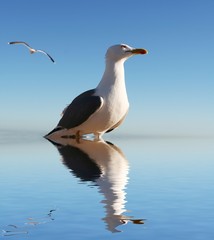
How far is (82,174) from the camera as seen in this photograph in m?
7.75

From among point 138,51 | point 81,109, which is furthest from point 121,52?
point 81,109

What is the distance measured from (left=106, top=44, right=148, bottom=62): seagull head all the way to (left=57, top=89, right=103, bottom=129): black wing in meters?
1.39

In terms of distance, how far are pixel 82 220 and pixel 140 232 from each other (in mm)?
651

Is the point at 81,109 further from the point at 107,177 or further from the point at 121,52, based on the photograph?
the point at 107,177

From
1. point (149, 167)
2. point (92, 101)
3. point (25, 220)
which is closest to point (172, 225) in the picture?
point (25, 220)

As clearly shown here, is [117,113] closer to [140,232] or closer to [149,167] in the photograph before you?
[149,167]

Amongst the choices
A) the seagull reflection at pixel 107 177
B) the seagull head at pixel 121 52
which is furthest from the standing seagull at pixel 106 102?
the seagull reflection at pixel 107 177

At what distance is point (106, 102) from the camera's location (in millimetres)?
16516

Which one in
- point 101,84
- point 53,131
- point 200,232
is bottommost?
point 200,232

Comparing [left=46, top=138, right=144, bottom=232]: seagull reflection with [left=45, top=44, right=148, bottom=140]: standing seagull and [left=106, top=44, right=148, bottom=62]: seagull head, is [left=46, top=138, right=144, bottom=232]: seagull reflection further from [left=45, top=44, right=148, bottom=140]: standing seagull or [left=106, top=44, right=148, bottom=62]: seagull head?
[left=106, top=44, right=148, bottom=62]: seagull head

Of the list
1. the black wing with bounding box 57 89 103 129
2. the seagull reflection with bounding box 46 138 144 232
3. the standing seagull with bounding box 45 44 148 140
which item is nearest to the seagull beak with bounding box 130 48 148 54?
the standing seagull with bounding box 45 44 148 140

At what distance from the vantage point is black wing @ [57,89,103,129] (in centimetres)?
1647

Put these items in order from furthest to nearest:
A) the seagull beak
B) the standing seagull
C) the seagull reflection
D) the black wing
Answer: the seagull beak
the standing seagull
the black wing
the seagull reflection

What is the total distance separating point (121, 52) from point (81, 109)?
2470 millimetres
